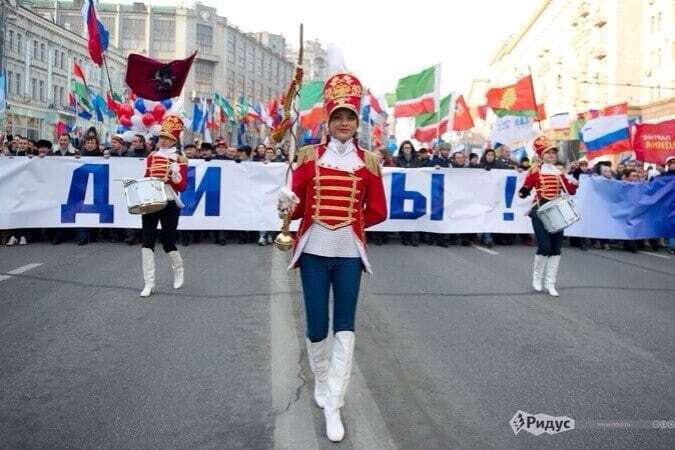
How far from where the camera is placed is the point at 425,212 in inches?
575

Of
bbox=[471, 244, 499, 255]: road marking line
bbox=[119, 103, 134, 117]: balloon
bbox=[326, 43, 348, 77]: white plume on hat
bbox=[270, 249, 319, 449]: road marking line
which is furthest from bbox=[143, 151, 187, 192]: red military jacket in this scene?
bbox=[119, 103, 134, 117]: balloon

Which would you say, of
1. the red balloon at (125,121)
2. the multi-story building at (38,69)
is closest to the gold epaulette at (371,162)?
the red balloon at (125,121)

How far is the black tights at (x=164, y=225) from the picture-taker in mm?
8250

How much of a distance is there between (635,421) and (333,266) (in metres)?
2.06

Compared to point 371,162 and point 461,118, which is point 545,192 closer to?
point 371,162

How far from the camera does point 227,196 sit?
46.3ft

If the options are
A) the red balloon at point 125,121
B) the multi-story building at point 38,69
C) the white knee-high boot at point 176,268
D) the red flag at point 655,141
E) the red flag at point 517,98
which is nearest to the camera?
the white knee-high boot at point 176,268

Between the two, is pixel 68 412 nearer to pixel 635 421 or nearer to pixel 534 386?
pixel 534 386

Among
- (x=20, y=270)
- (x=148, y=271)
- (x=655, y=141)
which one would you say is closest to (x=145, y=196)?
(x=148, y=271)

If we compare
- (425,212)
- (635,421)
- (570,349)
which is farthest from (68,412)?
(425,212)

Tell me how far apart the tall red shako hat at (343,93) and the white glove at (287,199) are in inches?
21.2

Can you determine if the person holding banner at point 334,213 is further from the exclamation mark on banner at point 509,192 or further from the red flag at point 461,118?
the red flag at point 461,118

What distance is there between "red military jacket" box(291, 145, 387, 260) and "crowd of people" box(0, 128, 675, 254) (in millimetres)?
9342

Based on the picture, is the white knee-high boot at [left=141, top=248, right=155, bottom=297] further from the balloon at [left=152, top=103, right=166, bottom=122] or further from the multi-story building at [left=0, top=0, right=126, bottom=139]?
the multi-story building at [left=0, top=0, right=126, bottom=139]
